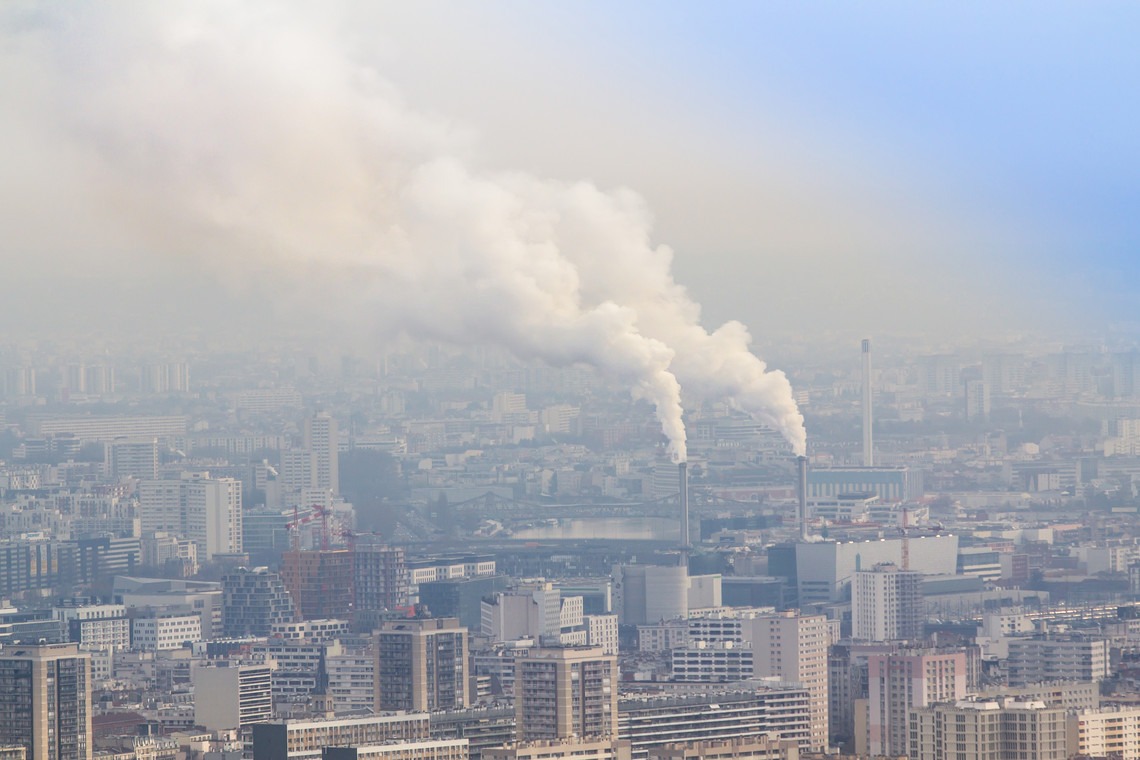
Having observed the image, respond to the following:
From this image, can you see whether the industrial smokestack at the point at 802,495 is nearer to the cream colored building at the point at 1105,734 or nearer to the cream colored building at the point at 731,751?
the cream colored building at the point at 1105,734

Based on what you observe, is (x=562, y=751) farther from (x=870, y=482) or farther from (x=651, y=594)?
(x=870, y=482)

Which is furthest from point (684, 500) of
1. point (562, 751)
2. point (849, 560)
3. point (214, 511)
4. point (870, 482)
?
point (562, 751)

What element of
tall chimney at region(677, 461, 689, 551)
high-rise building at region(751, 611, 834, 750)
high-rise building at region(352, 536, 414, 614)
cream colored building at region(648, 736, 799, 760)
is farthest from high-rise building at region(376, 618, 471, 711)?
tall chimney at region(677, 461, 689, 551)

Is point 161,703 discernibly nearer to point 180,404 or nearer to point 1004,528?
point 180,404

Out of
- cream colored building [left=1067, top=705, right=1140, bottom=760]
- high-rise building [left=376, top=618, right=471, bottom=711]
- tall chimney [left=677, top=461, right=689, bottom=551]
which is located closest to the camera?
cream colored building [left=1067, top=705, right=1140, bottom=760]

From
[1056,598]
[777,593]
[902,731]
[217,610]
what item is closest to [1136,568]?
[1056,598]

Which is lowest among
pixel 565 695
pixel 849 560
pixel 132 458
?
pixel 565 695

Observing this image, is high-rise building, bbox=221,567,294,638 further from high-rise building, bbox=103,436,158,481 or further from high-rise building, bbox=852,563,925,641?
high-rise building, bbox=852,563,925,641
